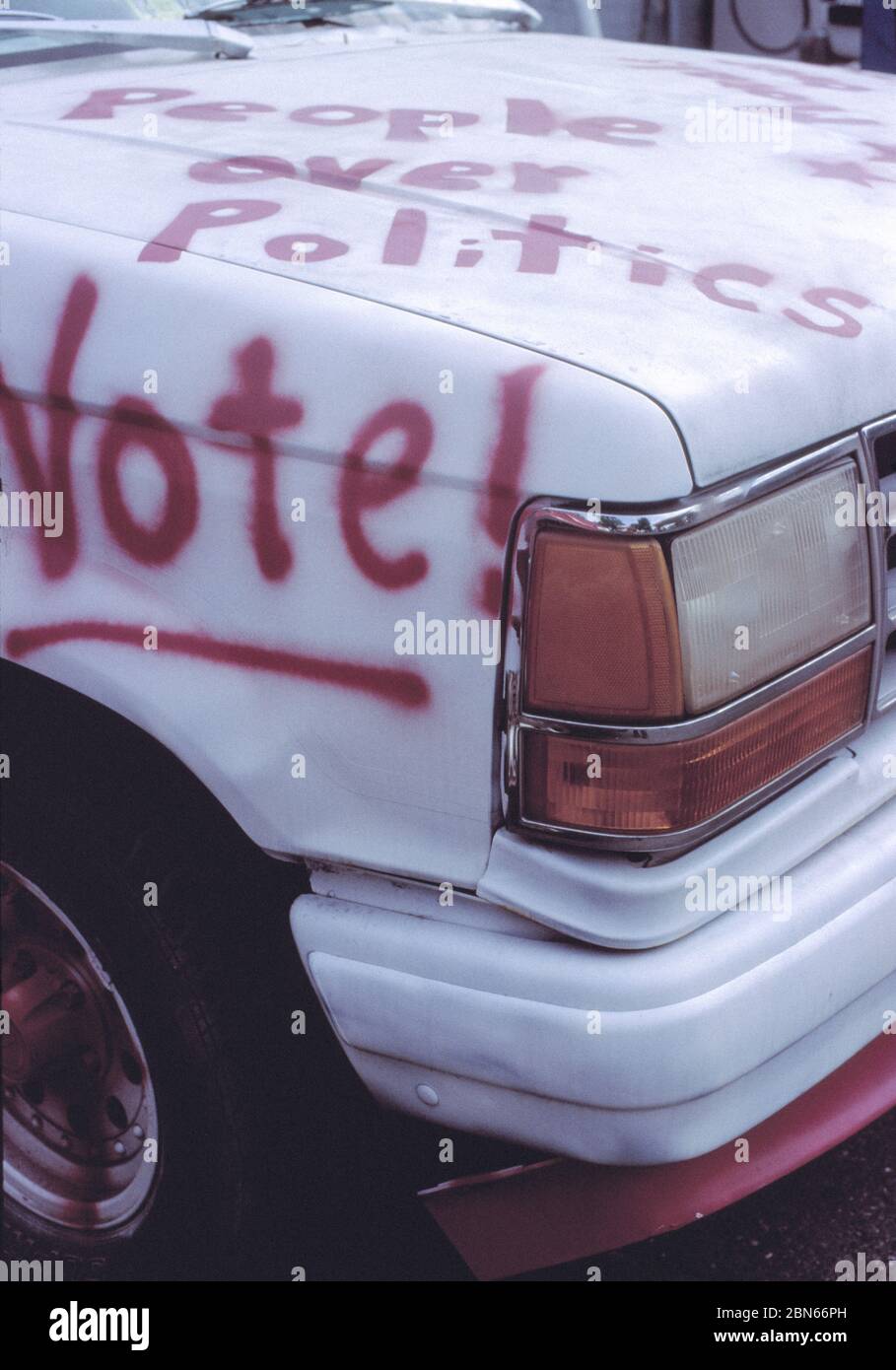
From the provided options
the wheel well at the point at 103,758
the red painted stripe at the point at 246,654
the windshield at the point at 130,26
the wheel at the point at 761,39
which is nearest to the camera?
the red painted stripe at the point at 246,654

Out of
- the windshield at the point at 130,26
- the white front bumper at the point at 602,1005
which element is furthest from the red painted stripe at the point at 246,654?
the windshield at the point at 130,26

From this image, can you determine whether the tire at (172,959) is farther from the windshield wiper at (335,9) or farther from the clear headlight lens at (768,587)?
the windshield wiper at (335,9)

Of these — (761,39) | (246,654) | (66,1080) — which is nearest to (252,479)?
(246,654)

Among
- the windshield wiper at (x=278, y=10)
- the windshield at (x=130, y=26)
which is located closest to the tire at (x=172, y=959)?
the windshield at (x=130, y=26)

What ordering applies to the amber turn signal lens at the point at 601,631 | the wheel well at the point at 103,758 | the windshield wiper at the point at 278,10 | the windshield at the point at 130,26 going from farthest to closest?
the windshield wiper at the point at 278,10
the windshield at the point at 130,26
the wheel well at the point at 103,758
the amber turn signal lens at the point at 601,631

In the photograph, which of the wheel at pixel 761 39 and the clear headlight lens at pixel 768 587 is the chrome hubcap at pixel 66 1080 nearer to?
the clear headlight lens at pixel 768 587

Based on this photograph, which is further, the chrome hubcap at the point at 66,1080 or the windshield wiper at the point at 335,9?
the windshield wiper at the point at 335,9

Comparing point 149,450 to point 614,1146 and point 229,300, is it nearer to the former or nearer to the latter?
point 229,300

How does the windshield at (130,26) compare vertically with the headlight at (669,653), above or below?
above

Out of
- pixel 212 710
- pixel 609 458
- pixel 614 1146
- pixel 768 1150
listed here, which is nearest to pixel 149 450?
pixel 212 710

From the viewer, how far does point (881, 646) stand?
1.72 m

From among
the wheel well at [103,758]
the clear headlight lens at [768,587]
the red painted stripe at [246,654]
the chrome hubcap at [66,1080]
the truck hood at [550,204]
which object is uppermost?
the truck hood at [550,204]

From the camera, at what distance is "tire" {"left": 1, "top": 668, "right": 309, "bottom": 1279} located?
5.83ft

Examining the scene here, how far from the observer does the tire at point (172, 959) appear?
5.83 feet
